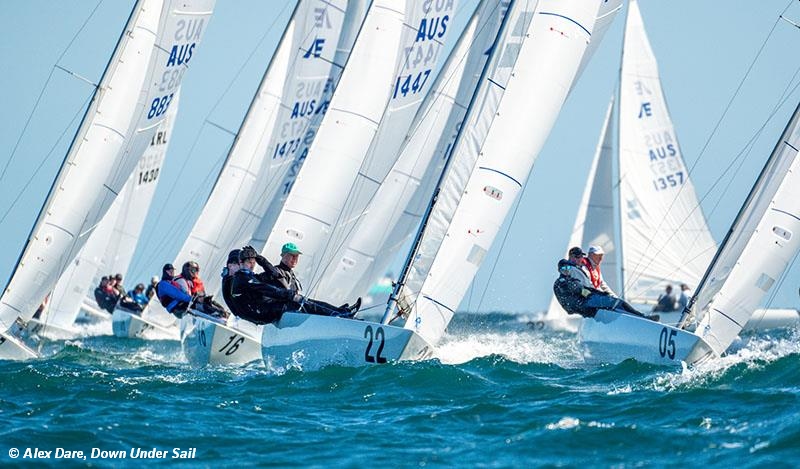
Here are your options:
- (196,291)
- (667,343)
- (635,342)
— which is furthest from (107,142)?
(667,343)

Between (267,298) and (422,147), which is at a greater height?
(422,147)

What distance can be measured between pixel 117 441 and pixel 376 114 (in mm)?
7617

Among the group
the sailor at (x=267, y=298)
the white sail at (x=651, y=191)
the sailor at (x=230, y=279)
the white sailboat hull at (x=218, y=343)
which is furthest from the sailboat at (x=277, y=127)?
the white sail at (x=651, y=191)

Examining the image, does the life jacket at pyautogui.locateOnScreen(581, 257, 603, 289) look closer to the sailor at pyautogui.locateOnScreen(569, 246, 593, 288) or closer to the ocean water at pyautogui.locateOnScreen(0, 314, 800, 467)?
the sailor at pyautogui.locateOnScreen(569, 246, 593, 288)

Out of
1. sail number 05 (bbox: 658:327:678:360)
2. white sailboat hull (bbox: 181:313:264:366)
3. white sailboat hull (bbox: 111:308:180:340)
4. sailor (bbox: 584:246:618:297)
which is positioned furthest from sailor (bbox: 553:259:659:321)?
white sailboat hull (bbox: 111:308:180:340)

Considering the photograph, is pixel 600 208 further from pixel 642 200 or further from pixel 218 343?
pixel 218 343

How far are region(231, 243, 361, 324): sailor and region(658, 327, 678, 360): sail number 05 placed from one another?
2772mm

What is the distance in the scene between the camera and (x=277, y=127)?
19031mm

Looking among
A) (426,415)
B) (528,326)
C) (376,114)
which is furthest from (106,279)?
(426,415)

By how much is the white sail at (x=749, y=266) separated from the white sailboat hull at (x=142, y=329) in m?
9.64

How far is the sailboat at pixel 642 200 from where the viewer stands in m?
25.0

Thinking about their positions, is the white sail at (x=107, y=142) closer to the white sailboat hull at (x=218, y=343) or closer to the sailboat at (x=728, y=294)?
the white sailboat hull at (x=218, y=343)

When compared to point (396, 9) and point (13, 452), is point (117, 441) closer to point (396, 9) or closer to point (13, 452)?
point (13, 452)

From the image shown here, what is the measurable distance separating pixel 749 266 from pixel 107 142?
274 inches
